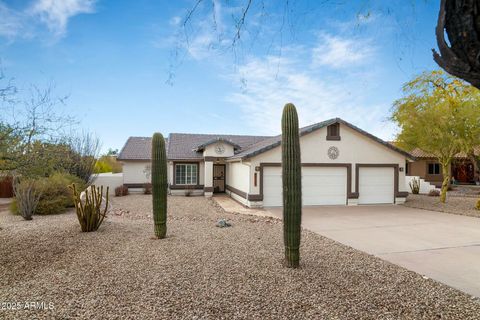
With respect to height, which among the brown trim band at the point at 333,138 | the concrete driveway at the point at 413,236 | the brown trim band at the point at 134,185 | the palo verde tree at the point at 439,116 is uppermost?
the palo verde tree at the point at 439,116

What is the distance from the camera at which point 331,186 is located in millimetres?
15570

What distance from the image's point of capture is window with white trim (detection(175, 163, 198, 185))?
20734 millimetres

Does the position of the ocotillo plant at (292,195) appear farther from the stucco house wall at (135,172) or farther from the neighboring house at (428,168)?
the neighboring house at (428,168)

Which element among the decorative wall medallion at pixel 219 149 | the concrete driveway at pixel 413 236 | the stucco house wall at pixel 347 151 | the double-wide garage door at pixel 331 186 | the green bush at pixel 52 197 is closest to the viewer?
the concrete driveway at pixel 413 236

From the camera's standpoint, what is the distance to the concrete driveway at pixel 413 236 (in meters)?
5.96

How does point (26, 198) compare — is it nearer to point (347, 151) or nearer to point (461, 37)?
point (461, 37)

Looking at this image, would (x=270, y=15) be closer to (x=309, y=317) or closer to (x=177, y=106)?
(x=309, y=317)

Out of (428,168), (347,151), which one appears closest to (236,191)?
(347,151)

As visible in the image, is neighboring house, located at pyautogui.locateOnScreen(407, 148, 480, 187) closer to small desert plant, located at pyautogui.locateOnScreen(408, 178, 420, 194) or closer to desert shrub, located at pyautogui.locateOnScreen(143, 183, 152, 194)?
small desert plant, located at pyautogui.locateOnScreen(408, 178, 420, 194)

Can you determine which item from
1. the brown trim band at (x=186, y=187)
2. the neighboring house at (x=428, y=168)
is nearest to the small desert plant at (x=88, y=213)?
the brown trim band at (x=186, y=187)

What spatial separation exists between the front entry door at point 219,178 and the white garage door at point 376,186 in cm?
1032

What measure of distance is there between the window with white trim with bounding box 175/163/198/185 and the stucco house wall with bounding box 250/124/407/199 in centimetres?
790

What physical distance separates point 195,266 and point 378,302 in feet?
11.2

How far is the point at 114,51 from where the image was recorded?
7.21 m
